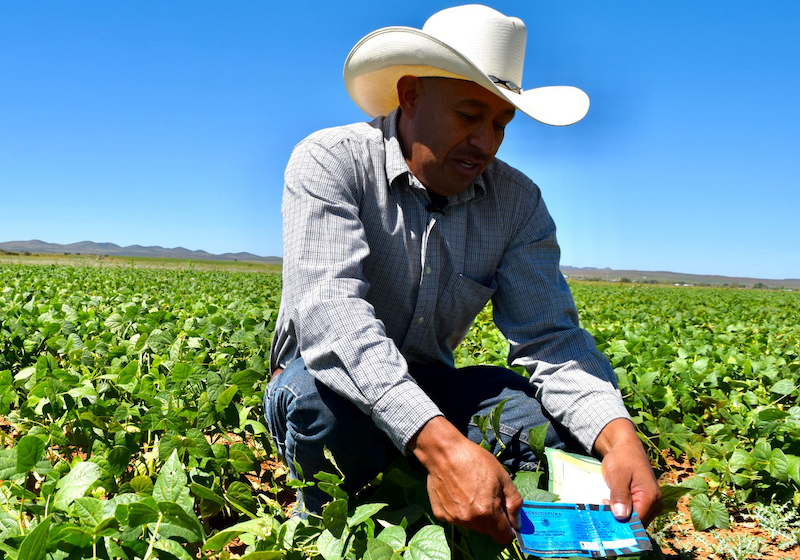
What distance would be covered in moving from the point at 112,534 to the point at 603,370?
1.36 metres

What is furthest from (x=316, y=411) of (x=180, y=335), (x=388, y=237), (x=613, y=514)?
(x=180, y=335)

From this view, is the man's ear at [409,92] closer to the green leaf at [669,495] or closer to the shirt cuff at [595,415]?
the shirt cuff at [595,415]

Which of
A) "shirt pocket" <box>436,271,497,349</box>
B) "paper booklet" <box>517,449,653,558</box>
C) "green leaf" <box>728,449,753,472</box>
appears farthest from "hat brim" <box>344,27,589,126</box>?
"green leaf" <box>728,449,753,472</box>

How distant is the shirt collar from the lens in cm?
205

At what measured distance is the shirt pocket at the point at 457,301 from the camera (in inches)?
84.7

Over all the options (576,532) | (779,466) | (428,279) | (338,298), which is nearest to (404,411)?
(338,298)

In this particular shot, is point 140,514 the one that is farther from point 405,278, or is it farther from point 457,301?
point 457,301

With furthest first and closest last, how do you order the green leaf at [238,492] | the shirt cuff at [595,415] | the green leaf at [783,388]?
the green leaf at [783,388] < the shirt cuff at [595,415] < the green leaf at [238,492]

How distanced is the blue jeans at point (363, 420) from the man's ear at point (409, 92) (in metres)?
0.84

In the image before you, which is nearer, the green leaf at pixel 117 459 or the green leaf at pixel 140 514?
the green leaf at pixel 140 514

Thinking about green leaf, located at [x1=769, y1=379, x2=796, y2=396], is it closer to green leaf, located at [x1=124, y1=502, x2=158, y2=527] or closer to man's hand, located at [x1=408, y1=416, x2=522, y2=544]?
man's hand, located at [x1=408, y1=416, x2=522, y2=544]

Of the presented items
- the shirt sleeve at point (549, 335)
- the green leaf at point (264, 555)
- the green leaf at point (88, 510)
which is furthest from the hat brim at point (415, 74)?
the green leaf at point (88, 510)

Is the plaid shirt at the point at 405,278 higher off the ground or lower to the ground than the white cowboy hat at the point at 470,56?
lower

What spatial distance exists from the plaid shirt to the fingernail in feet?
1.04
